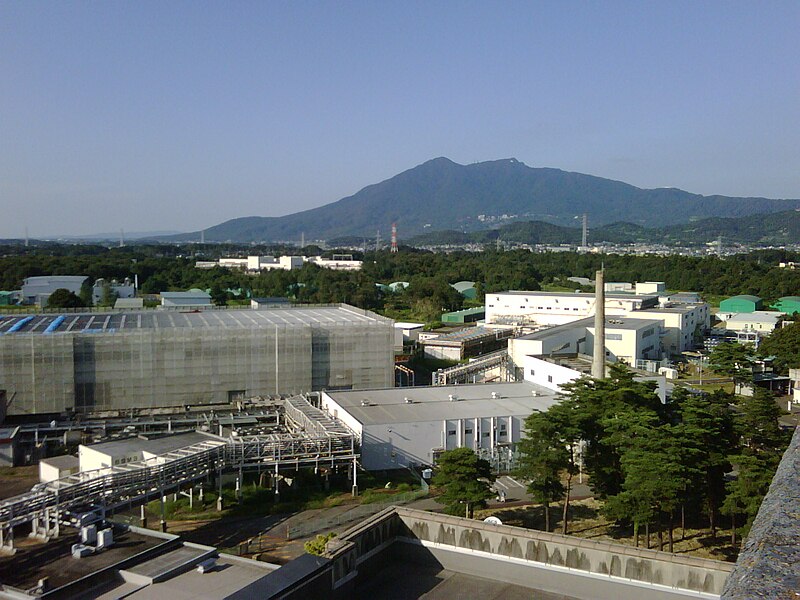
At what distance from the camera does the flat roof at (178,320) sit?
1760 cm

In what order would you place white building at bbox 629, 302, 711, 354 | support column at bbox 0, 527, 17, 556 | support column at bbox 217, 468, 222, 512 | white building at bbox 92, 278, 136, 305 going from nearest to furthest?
support column at bbox 0, 527, 17, 556
support column at bbox 217, 468, 222, 512
white building at bbox 629, 302, 711, 354
white building at bbox 92, 278, 136, 305

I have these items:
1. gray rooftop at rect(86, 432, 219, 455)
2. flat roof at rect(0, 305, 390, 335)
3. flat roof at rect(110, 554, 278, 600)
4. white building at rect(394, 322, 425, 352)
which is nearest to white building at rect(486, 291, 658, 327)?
white building at rect(394, 322, 425, 352)

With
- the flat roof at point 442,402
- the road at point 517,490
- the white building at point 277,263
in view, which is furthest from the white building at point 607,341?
the white building at point 277,263

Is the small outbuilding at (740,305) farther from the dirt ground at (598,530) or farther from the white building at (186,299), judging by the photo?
the dirt ground at (598,530)

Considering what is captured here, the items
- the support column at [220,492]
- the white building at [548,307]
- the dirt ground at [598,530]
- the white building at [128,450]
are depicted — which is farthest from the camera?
the white building at [548,307]

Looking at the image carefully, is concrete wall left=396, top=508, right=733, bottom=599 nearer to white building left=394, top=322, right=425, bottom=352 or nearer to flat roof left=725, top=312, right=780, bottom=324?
white building left=394, top=322, right=425, bottom=352

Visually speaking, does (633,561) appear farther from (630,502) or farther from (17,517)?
(17,517)

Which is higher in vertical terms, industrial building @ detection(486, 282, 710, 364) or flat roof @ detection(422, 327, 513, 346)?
industrial building @ detection(486, 282, 710, 364)

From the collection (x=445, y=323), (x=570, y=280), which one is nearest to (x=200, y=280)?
(x=445, y=323)

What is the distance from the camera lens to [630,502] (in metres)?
9.05

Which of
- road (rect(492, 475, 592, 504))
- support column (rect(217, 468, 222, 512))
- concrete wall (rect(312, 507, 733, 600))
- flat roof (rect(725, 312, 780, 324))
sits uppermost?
concrete wall (rect(312, 507, 733, 600))

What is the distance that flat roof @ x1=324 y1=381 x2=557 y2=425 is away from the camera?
13539mm

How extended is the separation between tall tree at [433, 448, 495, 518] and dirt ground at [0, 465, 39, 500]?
712 centimetres

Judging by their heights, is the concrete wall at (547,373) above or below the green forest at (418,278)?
below
